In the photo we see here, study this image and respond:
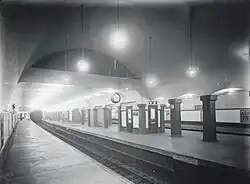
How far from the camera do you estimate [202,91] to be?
1075 cm

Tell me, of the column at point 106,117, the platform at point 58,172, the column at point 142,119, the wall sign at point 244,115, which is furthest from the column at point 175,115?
the column at point 106,117

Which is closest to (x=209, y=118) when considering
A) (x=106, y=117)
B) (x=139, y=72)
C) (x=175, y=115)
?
(x=175, y=115)

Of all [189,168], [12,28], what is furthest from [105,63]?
[189,168]

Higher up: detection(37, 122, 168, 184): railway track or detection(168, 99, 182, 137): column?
detection(168, 99, 182, 137): column

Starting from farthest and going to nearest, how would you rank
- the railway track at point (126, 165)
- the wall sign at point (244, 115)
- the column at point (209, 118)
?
1. the wall sign at point (244, 115)
2. the column at point (209, 118)
3. the railway track at point (126, 165)

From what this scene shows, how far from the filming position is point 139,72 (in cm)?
1141

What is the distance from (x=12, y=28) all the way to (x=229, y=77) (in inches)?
323

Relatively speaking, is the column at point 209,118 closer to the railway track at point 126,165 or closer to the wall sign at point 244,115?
the railway track at point 126,165

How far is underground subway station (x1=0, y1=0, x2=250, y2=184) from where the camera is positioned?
404 cm

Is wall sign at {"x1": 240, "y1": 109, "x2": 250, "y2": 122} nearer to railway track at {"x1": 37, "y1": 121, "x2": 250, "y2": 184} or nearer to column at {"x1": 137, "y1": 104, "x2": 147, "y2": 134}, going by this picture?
column at {"x1": 137, "y1": 104, "x2": 147, "y2": 134}

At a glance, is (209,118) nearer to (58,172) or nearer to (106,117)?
(58,172)

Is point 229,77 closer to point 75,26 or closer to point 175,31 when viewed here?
point 175,31

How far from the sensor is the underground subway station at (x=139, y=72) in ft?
13.2

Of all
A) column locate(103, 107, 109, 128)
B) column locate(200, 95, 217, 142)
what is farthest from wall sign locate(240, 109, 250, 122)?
column locate(103, 107, 109, 128)
